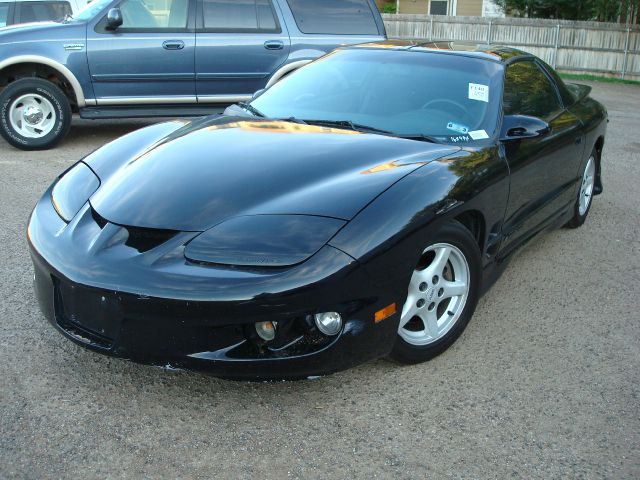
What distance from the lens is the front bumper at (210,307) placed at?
2.73 meters

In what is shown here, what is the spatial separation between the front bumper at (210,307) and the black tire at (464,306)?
0.35 m

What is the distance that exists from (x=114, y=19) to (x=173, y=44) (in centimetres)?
70

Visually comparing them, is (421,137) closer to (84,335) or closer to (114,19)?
(84,335)

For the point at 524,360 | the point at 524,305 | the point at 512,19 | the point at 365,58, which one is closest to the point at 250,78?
the point at 365,58

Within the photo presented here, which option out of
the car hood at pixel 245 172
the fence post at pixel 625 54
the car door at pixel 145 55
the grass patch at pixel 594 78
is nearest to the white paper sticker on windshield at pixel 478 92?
the car hood at pixel 245 172

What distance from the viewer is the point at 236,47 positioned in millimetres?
8414

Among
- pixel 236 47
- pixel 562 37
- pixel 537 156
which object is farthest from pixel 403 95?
pixel 562 37

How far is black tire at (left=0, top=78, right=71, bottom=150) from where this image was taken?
25.3ft

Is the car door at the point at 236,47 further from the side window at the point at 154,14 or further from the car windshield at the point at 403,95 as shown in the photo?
the car windshield at the point at 403,95

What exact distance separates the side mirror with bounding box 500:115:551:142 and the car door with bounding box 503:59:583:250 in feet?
0.16

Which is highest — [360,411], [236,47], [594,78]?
[236,47]

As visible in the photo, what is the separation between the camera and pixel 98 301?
2846mm

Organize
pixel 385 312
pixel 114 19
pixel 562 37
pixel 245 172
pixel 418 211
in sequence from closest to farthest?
pixel 385 312 → pixel 418 211 → pixel 245 172 → pixel 114 19 → pixel 562 37

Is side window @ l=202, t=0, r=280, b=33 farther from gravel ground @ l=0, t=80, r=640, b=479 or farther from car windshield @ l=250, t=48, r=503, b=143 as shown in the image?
gravel ground @ l=0, t=80, r=640, b=479
